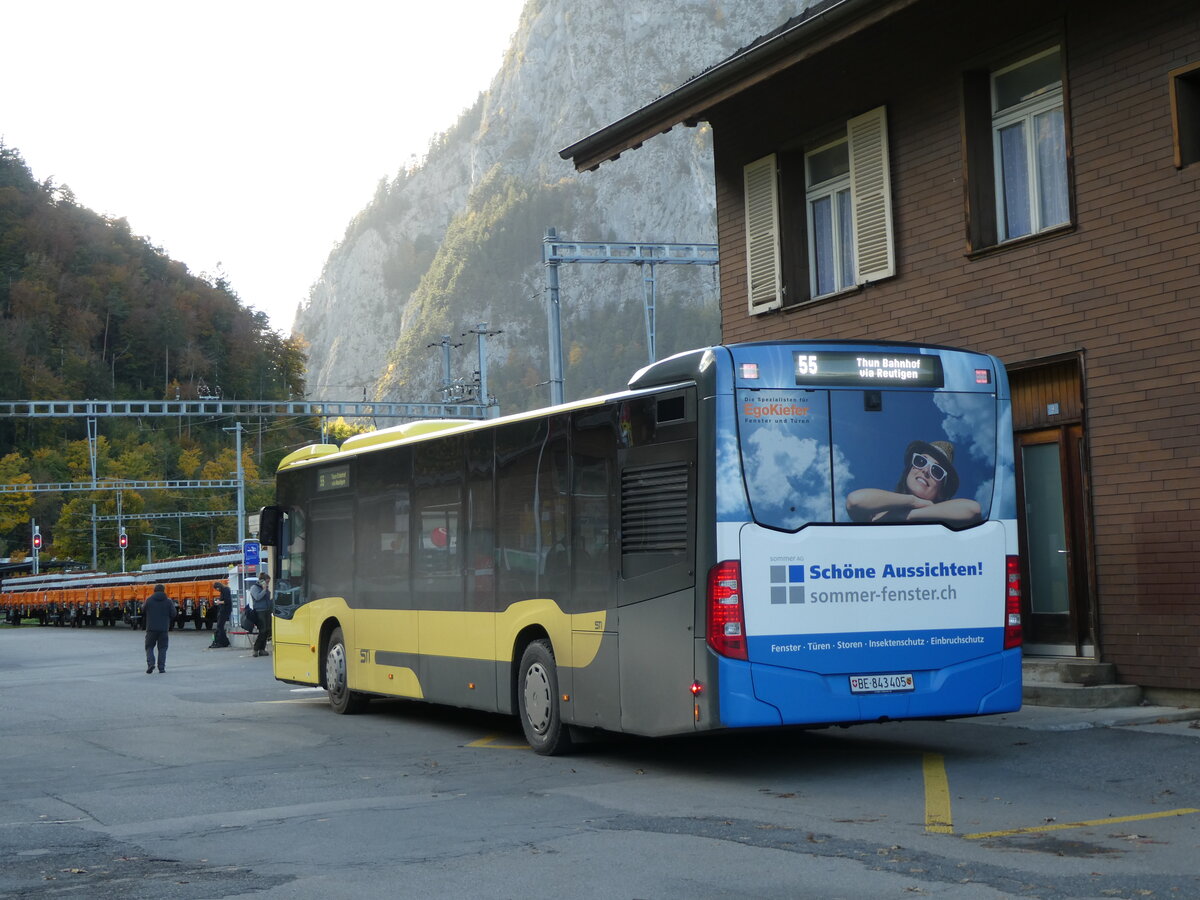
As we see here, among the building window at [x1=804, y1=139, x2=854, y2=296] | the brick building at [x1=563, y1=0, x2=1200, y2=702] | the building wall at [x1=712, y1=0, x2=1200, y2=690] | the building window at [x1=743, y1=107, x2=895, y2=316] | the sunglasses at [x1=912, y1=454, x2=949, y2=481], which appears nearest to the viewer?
the sunglasses at [x1=912, y1=454, x2=949, y2=481]

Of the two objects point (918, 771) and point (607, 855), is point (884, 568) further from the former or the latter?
point (607, 855)

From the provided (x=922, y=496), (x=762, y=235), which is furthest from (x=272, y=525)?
(x=922, y=496)

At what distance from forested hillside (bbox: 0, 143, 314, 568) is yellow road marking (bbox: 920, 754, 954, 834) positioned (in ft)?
278

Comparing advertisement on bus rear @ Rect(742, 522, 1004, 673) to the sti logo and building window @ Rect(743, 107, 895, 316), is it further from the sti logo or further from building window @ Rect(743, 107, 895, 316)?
building window @ Rect(743, 107, 895, 316)

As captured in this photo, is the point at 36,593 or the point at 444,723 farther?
the point at 36,593

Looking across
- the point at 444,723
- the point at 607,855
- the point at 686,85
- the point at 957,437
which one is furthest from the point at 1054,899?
the point at 686,85

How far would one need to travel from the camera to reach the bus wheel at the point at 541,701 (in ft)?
38.8

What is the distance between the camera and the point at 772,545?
10.0m

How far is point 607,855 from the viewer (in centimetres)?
767

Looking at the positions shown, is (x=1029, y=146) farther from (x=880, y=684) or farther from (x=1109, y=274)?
(x=880, y=684)

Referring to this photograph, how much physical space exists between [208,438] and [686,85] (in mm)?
102738

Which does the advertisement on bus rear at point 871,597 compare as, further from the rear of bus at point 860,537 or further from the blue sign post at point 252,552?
the blue sign post at point 252,552

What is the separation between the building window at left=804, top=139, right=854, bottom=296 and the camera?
1769 centimetres

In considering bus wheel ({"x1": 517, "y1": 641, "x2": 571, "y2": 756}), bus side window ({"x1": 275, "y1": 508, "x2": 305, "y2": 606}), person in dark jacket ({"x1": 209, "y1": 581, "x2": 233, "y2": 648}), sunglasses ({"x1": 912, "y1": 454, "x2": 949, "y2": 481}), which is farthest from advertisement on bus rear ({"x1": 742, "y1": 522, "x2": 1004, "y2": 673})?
person in dark jacket ({"x1": 209, "y1": 581, "x2": 233, "y2": 648})
